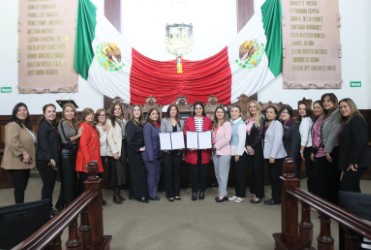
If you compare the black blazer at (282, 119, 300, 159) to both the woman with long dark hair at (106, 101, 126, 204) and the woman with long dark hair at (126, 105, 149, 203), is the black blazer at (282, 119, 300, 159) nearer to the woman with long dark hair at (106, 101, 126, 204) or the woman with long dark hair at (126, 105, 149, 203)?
the woman with long dark hair at (126, 105, 149, 203)

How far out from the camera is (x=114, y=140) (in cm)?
420

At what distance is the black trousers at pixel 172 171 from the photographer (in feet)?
13.9

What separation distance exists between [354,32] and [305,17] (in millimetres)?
1259

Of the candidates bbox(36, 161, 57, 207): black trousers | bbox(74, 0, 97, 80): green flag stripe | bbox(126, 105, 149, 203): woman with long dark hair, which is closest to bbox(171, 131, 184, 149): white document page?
bbox(126, 105, 149, 203): woman with long dark hair

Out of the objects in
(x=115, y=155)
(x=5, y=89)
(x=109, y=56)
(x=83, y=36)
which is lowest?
(x=115, y=155)

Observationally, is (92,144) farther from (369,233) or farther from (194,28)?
(194,28)

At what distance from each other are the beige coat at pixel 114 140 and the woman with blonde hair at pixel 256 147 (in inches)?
71.0

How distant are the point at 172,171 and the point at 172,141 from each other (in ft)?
1.52

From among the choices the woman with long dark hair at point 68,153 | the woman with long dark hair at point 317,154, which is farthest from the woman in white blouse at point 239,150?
the woman with long dark hair at point 68,153

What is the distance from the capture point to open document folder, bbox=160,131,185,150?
4.15m

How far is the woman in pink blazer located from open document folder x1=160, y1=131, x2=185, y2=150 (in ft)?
1.57

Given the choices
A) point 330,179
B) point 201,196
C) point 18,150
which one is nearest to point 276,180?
point 330,179

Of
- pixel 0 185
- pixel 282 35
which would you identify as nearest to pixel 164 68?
pixel 282 35

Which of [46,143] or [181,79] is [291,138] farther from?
[181,79]
